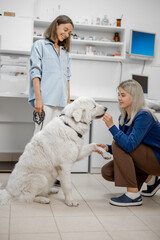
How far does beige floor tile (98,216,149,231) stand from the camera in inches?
77.7

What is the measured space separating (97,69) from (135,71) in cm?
58

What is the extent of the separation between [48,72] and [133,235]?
5.07ft

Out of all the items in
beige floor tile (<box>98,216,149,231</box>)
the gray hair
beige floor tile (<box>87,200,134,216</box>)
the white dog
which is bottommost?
beige floor tile (<box>87,200,134,216</box>)

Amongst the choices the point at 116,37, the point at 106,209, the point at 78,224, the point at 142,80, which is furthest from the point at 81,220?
the point at 116,37

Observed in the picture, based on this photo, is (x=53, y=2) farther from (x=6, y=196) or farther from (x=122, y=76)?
(x=6, y=196)

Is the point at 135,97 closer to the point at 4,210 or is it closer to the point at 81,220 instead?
the point at 81,220

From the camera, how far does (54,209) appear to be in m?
2.28

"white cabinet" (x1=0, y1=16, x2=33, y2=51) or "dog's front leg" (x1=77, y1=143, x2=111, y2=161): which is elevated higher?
"white cabinet" (x1=0, y1=16, x2=33, y2=51)

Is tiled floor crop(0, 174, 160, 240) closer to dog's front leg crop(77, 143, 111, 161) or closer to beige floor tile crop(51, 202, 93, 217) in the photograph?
beige floor tile crop(51, 202, 93, 217)

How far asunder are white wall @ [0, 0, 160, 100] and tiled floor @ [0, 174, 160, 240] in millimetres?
2140

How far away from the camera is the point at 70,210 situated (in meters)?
2.28

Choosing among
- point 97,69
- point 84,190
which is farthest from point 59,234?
point 97,69

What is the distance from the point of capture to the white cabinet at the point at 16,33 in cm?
387

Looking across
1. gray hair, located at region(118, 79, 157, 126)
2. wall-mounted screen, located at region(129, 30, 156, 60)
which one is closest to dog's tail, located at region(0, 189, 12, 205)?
gray hair, located at region(118, 79, 157, 126)
